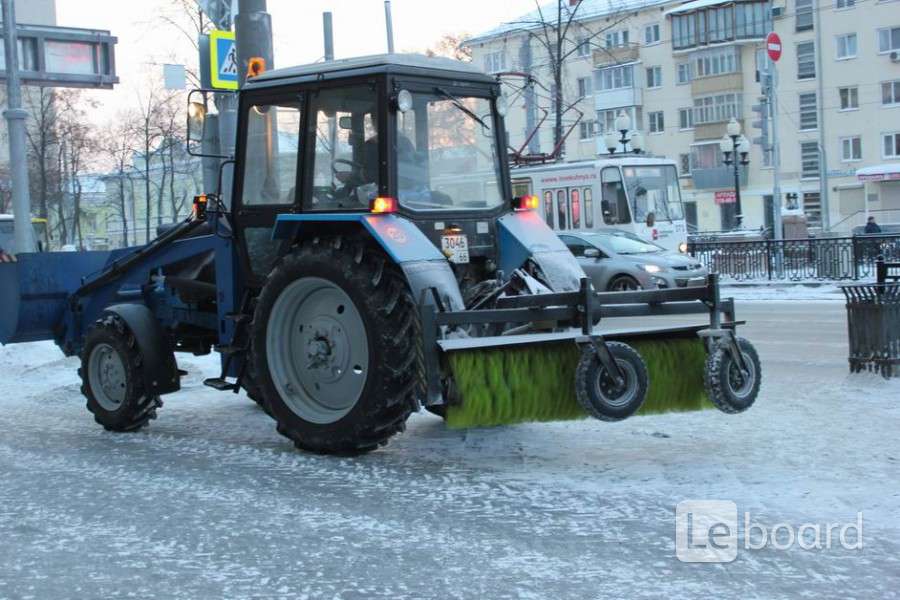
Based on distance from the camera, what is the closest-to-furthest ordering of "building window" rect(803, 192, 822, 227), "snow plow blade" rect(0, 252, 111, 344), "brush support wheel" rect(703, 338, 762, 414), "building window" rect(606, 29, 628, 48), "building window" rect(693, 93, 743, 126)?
"brush support wheel" rect(703, 338, 762, 414) → "snow plow blade" rect(0, 252, 111, 344) → "building window" rect(803, 192, 822, 227) → "building window" rect(693, 93, 743, 126) → "building window" rect(606, 29, 628, 48)

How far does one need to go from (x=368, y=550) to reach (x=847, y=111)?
2325 inches

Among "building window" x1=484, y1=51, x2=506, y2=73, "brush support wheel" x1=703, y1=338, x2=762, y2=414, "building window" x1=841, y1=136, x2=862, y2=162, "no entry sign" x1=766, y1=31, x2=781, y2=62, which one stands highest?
"building window" x1=484, y1=51, x2=506, y2=73

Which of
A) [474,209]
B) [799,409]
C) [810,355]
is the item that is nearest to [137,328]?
[474,209]

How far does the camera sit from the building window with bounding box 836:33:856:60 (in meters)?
59.8

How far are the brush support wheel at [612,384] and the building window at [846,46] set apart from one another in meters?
57.1

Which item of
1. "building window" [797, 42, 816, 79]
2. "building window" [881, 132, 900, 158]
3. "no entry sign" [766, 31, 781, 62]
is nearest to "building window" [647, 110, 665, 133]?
"building window" [797, 42, 816, 79]

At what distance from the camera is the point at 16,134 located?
18.1 metres

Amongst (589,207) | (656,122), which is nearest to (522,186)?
(589,207)

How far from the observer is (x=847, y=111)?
60.2m

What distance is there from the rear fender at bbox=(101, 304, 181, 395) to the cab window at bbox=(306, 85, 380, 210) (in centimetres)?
185

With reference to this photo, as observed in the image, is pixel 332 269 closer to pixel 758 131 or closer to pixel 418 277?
pixel 418 277

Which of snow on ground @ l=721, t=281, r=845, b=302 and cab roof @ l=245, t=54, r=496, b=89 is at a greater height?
cab roof @ l=245, t=54, r=496, b=89

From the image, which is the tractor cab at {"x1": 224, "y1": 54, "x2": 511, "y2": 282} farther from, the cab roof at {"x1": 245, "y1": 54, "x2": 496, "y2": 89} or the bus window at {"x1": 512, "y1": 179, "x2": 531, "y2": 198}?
the bus window at {"x1": 512, "y1": 179, "x2": 531, "y2": 198}

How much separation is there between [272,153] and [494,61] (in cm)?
6422
